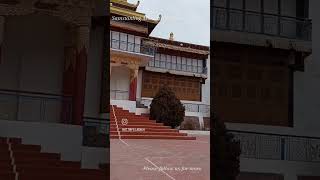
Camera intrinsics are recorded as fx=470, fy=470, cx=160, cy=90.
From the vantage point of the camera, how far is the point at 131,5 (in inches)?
95.3

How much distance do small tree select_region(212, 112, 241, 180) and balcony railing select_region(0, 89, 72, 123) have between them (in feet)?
3.39

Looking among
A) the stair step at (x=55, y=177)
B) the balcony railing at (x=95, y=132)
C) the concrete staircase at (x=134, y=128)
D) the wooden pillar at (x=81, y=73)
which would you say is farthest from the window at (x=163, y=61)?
the stair step at (x=55, y=177)

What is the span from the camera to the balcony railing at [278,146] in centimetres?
317

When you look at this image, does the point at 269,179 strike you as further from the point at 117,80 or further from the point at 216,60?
the point at 117,80

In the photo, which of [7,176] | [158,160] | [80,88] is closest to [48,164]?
[7,176]

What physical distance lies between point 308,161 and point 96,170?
1.44 metres

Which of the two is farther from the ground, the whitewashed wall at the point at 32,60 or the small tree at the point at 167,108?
the whitewashed wall at the point at 32,60

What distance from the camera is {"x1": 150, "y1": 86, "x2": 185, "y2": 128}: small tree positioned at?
2410 millimetres

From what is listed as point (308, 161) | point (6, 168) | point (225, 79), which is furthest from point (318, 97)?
point (6, 168)

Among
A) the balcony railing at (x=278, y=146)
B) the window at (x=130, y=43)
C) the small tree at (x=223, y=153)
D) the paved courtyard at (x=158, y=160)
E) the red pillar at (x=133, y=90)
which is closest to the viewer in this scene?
the paved courtyard at (x=158, y=160)

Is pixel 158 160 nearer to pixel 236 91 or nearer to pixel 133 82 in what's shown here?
pixel 133 82

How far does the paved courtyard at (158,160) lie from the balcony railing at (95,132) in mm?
611

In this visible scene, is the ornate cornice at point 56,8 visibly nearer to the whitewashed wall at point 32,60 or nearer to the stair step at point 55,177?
the whitewashed wall at point 32,60

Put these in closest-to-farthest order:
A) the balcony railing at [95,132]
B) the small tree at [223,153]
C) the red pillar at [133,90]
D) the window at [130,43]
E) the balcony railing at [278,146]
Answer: the window at [130,43], the red pillar at [133,90], the small tree at [223,153], the balcony railing at [95,132], the balcony railing at [278,146]
